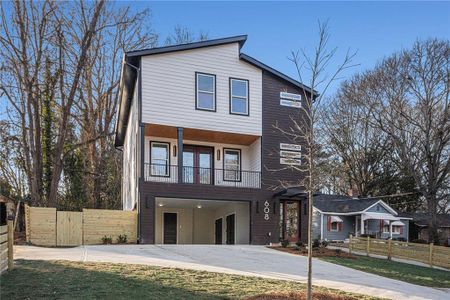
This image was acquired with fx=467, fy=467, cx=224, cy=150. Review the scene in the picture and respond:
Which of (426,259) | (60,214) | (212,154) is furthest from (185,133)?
(426,259)

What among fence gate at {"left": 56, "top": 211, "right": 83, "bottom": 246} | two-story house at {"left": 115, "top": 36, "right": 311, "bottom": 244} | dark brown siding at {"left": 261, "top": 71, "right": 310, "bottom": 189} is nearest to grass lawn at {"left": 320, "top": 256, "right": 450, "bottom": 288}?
two-story house at {"left": 115, "top": 36, "right": 311, "bottom": 244}

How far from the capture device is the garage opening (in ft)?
78.0

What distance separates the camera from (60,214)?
781 inches

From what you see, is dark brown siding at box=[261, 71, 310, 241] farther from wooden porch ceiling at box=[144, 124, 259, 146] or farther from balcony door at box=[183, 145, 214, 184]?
balcony door at box=[183, 145, 214, 184]

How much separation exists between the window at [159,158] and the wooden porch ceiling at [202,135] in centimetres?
61

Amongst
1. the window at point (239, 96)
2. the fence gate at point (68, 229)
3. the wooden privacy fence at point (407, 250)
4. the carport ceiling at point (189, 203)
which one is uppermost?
the window at point (239, 96)

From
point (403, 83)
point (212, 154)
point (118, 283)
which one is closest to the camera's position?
point (118, 283)

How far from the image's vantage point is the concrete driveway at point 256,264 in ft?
38.7

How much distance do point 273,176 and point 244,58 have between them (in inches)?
237

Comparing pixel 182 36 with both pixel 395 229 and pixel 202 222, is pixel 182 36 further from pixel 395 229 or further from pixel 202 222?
pixel 395 229

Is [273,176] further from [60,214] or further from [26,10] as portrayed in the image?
[26,10]

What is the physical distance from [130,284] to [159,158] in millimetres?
14630

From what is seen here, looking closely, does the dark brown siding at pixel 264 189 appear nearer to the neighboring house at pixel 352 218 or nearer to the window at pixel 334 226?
the neighboring house at pixel 352 218

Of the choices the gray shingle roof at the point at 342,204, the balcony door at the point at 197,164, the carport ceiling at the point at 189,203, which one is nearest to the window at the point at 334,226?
the gray shingle roof at the point at 342,204
